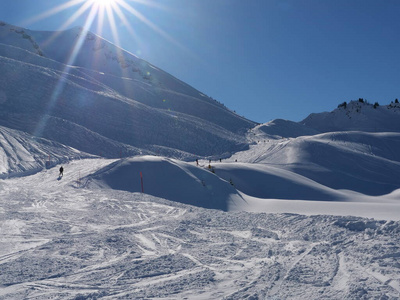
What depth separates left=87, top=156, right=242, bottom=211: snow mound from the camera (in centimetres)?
1661

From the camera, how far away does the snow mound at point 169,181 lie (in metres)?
16.6

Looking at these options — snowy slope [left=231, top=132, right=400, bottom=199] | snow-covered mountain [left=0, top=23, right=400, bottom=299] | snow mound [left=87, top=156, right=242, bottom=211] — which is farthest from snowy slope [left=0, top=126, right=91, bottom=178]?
snowy slope [left=231, top=132, right=400, bottom=199]

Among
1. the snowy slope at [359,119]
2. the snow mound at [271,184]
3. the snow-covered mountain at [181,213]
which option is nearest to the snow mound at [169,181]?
the snow-covered mountain at [181,213]

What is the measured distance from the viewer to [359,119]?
67438 mm

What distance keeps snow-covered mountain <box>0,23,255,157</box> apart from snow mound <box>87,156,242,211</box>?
59.6 ft

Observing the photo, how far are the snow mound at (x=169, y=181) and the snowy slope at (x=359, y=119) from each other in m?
55.1

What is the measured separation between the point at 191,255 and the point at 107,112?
45.7 meters

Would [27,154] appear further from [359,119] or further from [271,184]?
[359,119]

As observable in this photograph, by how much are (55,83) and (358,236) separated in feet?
185

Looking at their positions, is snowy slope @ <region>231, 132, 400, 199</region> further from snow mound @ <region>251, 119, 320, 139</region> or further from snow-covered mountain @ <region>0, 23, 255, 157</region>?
snow mound @ <region>251, 119, 320, 139</region>

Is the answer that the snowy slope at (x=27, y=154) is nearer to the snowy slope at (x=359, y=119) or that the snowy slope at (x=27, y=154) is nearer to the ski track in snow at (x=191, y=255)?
the ski track in snow at (x=191, y=255)

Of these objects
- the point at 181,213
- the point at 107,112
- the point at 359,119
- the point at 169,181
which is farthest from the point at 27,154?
the point at 359,119

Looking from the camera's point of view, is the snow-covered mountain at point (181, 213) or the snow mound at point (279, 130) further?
the snow mound at point (279, 130)

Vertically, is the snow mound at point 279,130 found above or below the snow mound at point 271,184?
above
